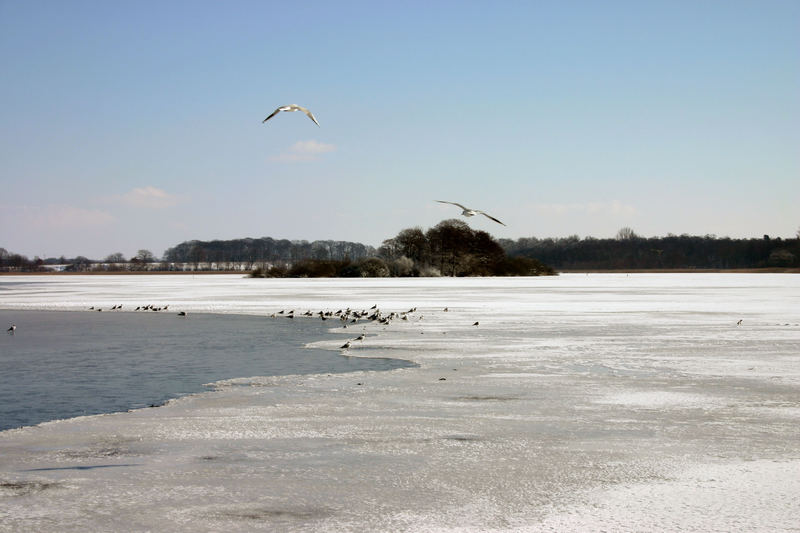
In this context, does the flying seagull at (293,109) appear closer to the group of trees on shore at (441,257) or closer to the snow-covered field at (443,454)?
the snow-covered field at (443,454)

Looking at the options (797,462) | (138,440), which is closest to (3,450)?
(138,440)

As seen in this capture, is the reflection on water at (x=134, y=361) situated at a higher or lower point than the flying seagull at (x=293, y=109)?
lower

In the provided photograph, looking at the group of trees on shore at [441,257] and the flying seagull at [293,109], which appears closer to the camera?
the flying seagull at [293,109]

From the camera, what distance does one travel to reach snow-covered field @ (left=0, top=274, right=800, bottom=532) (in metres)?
4.96

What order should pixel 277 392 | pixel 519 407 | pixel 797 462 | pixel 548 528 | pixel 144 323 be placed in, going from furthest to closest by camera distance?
1. pixel 144 323
2. pixel 277 392
3. pixel 519 407
4. pixel 797 462
5. pixel 548 528

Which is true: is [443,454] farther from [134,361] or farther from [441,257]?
[441,257]

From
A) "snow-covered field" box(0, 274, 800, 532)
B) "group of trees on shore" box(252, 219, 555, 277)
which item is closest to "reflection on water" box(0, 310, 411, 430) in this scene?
"snow-covered field" box(0, 274, 800, 532)

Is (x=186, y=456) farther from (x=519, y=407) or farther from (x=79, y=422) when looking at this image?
(x=519, y=407)

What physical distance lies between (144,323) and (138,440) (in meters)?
15.3

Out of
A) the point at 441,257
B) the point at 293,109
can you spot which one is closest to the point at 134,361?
the point at 293,109

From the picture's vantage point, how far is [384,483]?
5688 millimetres

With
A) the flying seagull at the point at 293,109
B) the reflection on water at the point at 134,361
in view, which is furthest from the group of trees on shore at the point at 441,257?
the flying seagull at the point at 293,109

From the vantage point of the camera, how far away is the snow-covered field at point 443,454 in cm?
496

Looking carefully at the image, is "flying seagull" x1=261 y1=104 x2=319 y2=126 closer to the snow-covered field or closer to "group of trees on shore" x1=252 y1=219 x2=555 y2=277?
the snow-covered field
